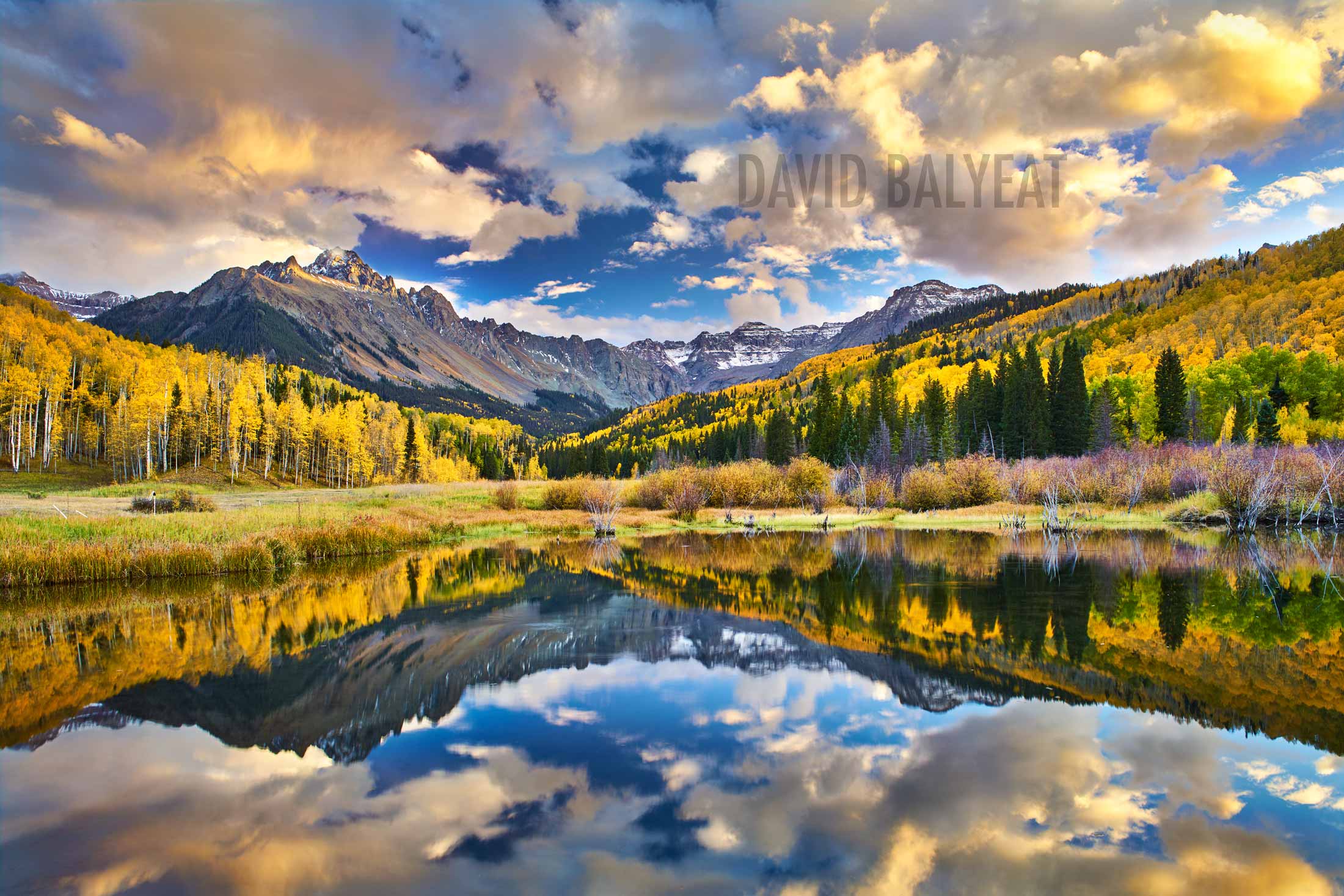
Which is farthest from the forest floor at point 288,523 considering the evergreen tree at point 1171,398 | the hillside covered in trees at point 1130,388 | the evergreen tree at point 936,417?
the evergreen tree at point 1171,398

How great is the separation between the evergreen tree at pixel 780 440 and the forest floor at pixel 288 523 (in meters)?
36.6

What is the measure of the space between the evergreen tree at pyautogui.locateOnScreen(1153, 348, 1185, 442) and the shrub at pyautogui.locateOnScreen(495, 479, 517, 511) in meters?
71.4

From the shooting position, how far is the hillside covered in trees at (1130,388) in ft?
235

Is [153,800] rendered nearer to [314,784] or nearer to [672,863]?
[314,784]

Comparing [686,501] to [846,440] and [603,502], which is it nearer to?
[603,502]

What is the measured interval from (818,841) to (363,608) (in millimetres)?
16967

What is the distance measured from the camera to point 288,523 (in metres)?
32.3

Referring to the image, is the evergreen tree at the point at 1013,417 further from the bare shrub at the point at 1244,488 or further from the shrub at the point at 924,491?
the bare shrub at the point at 1244,488

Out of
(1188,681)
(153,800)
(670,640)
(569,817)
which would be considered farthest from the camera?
(670,640)

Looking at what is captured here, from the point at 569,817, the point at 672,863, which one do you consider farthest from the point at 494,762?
the point at 672,863

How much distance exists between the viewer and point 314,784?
28.1 ft

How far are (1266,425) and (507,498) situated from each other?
71.3m

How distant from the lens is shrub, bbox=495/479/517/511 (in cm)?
5672

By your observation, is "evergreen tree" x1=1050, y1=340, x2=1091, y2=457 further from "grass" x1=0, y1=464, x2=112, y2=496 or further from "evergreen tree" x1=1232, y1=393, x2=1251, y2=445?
"grass" x1=0, y1=464, x2=112, y2=496
